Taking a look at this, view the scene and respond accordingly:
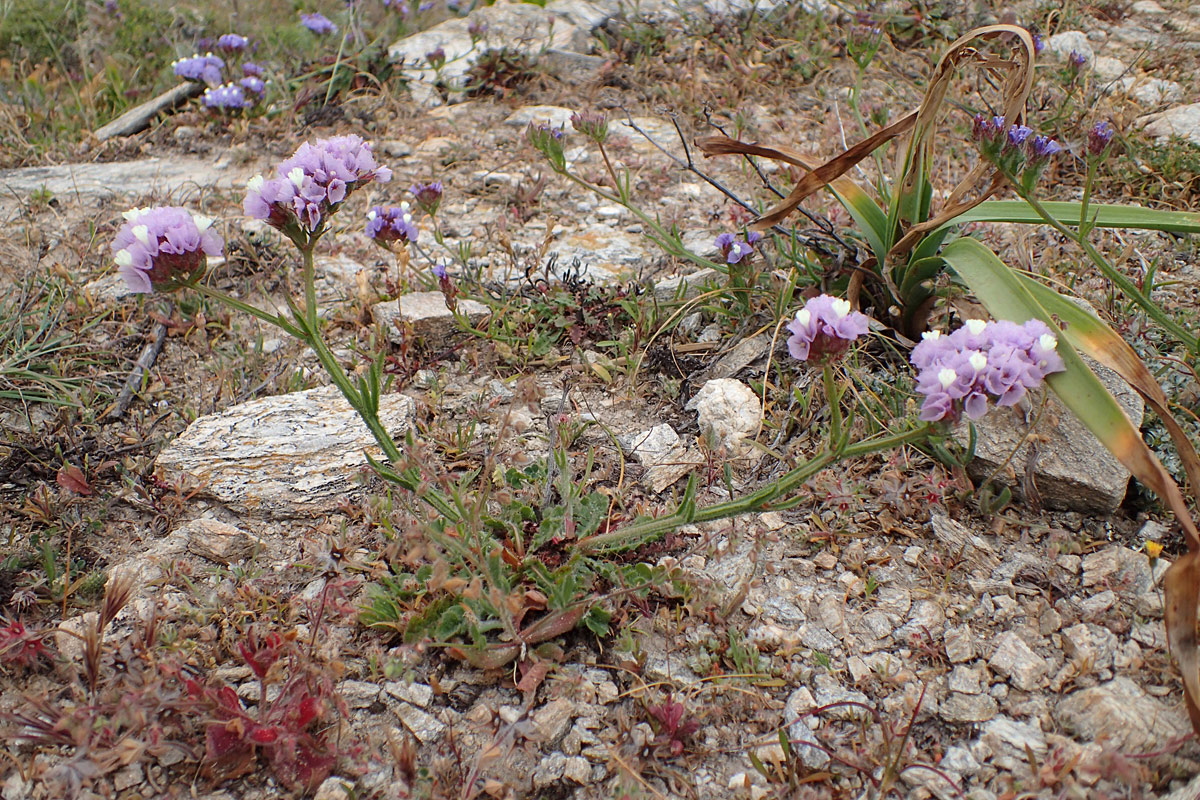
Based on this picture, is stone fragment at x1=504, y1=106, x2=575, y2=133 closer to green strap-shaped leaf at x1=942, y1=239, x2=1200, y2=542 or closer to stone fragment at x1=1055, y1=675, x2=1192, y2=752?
green strap-shaped leaf at x1=942, y1=239, x2=1200, y2=542

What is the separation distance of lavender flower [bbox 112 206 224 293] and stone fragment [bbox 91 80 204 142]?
11.2 feet

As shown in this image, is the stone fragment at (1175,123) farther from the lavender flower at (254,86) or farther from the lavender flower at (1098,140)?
the lavender flower at (254,86)

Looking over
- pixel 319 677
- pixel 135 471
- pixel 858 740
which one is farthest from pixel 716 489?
pixel 135 471

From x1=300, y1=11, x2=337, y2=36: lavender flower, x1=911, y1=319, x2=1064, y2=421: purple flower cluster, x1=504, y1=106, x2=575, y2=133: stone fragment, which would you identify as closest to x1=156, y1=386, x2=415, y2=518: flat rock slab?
x1=911, y1=319, x2=1064, y2=421: purple flower cluster

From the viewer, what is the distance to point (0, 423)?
2.74 meters

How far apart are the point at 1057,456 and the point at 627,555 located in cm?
123

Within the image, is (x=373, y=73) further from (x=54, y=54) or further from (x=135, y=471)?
(x=135, y=471)

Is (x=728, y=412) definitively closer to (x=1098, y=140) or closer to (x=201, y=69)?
(x=1098, y=140)

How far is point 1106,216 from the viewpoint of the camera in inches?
101

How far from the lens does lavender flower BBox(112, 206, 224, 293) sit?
1.81 m

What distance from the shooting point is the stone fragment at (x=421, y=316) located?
10.3 feet

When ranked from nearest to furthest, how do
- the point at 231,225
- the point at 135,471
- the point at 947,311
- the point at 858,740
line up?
1. the point at 858,740
2. the point at 135,471
3. the point at 947,311
4. the point at 231,225

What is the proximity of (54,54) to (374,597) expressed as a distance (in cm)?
530

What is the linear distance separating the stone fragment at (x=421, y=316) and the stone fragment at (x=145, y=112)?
8.45 feet
